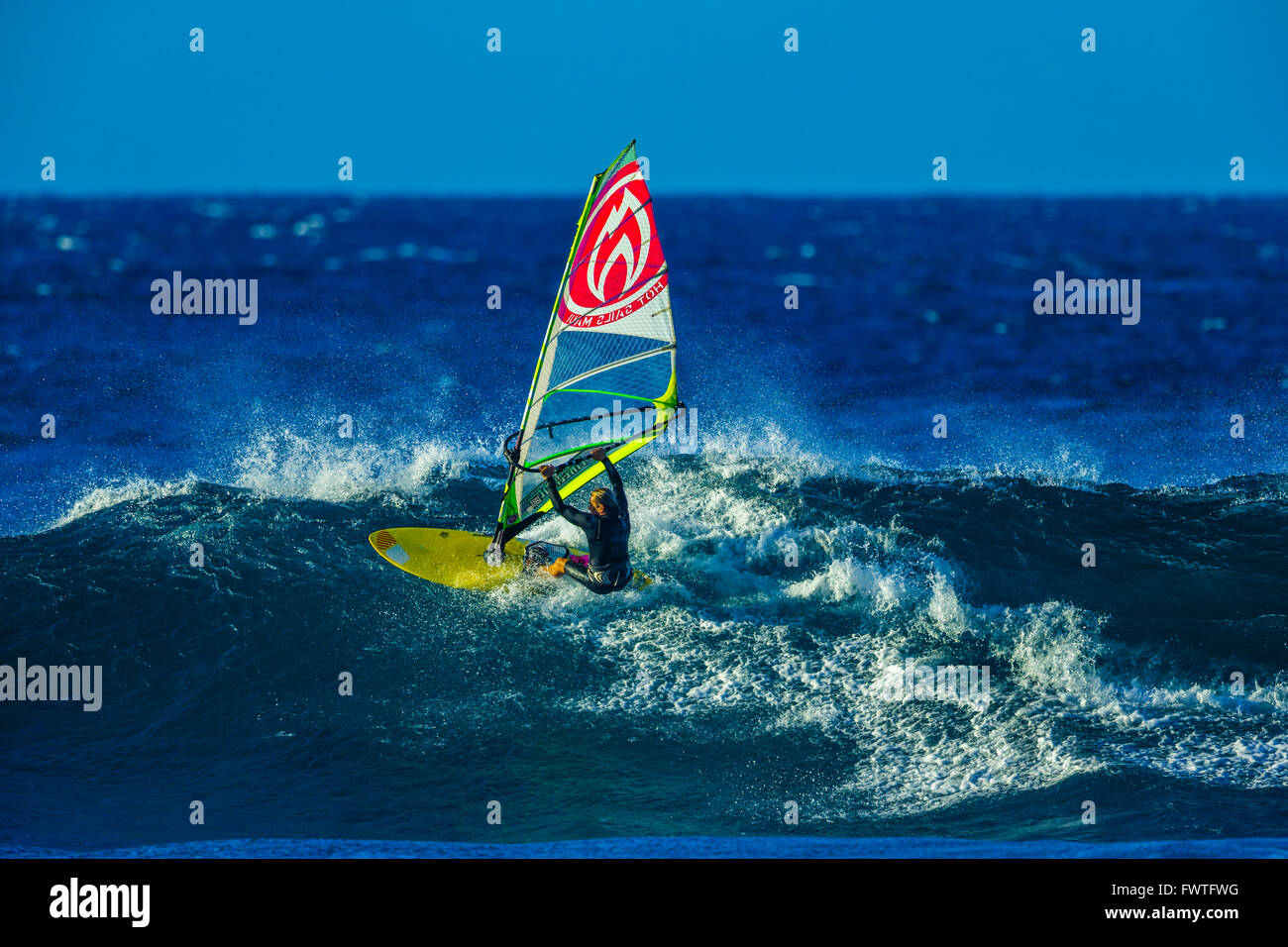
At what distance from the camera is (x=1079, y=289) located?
47.2m

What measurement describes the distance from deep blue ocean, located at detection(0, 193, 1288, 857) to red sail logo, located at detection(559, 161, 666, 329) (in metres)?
3.16

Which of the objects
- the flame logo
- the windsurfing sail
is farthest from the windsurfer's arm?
the flame logo

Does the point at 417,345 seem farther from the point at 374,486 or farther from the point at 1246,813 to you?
the point at 1246,813

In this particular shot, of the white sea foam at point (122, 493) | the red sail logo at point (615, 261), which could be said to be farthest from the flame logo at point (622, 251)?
the white sea foam at point (122, 493)

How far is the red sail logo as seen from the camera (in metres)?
13.2

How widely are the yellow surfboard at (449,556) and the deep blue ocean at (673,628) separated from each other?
236 mm

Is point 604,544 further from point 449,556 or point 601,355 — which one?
point 449,556

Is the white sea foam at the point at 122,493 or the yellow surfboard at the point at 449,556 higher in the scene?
the white sea foam at the point at 122,493

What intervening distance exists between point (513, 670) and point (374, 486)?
16.8 feet

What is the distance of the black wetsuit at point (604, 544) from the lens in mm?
12969

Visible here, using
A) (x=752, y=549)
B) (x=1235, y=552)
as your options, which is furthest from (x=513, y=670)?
(x=1235, y=552)

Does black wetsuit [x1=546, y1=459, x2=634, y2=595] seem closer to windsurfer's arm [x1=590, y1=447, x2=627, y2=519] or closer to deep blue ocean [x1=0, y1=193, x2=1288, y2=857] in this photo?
windsurfer's arm [x1=590, y1=447, x2=627, y2=519]

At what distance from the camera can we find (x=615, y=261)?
13391mm

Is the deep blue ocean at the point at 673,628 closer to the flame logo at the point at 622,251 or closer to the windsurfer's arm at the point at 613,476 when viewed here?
the windsurfer's arm at the point at 613,476
